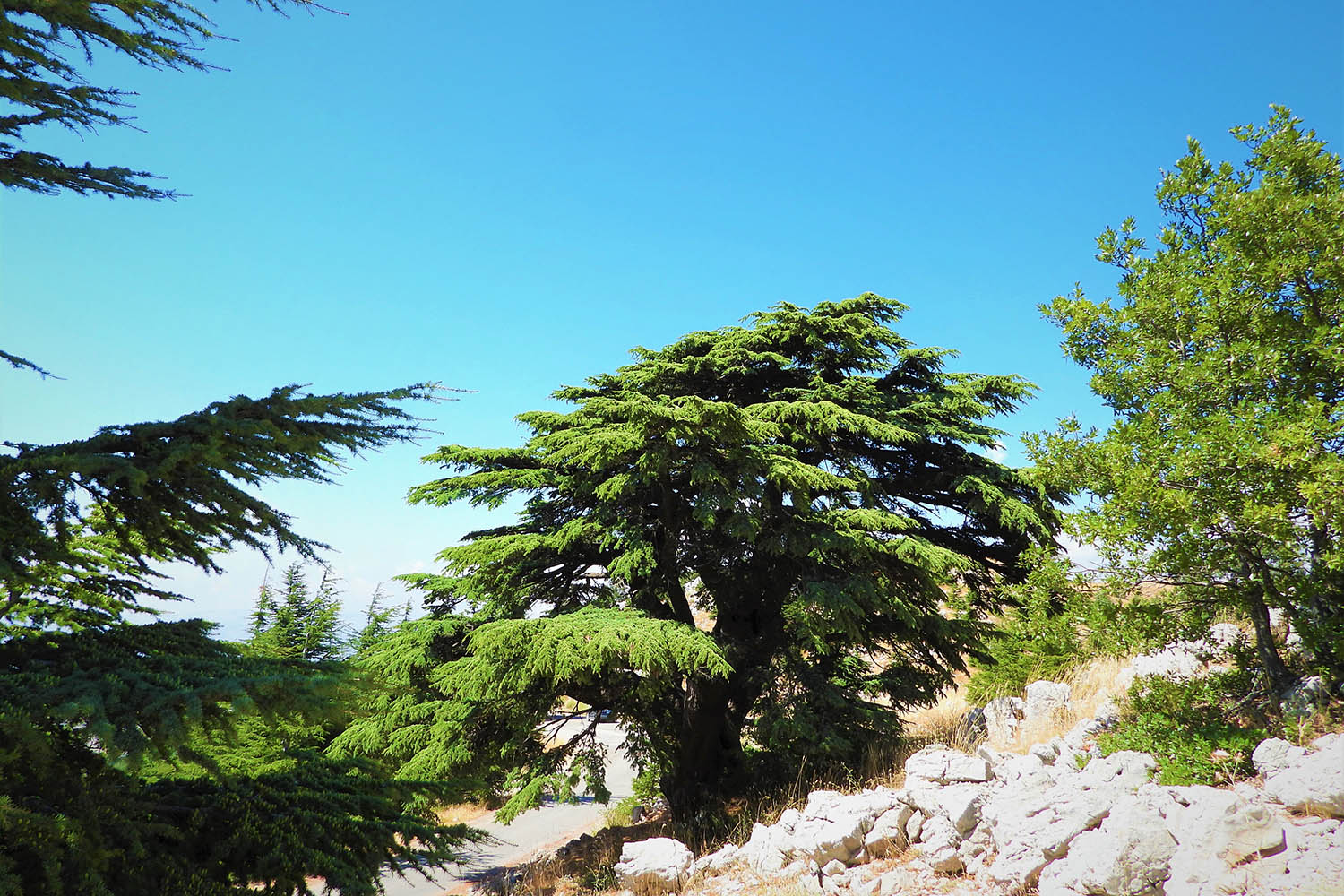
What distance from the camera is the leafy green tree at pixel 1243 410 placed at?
6.02m

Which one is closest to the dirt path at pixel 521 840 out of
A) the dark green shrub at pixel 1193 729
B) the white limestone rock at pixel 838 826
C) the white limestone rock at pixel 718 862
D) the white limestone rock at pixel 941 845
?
the white limestone rock at pixel 718 862

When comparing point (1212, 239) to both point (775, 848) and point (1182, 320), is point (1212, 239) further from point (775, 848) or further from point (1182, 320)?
point (775, 848)

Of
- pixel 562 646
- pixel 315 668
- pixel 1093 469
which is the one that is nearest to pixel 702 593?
pixel 562 646

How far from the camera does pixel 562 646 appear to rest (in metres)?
8.24

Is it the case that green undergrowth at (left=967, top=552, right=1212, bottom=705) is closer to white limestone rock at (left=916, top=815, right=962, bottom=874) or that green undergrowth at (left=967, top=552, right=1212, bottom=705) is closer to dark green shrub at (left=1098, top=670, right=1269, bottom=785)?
dark green shrub at (left=1098, top=670, right=1269, bottom=785)

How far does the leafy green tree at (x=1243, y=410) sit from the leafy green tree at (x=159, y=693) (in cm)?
667

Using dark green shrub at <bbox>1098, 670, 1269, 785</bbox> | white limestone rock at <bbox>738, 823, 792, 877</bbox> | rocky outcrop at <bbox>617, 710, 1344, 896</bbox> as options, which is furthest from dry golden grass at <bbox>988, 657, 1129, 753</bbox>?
white limestone rock at <bbox>738, 823, 792, 877</bbox>

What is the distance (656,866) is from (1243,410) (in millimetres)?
7627

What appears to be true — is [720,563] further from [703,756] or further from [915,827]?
[915,827]

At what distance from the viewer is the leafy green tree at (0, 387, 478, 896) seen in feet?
9.27

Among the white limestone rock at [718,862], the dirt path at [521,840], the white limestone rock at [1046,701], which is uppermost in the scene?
the white limestone rock at [1046,701]

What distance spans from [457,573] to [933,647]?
786 centimetres

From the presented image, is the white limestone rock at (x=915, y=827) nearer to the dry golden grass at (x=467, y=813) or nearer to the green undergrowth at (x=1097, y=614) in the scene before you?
the green undergrowth at (x=1097, y=614)

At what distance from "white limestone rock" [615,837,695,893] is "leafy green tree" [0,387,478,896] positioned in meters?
4.44
